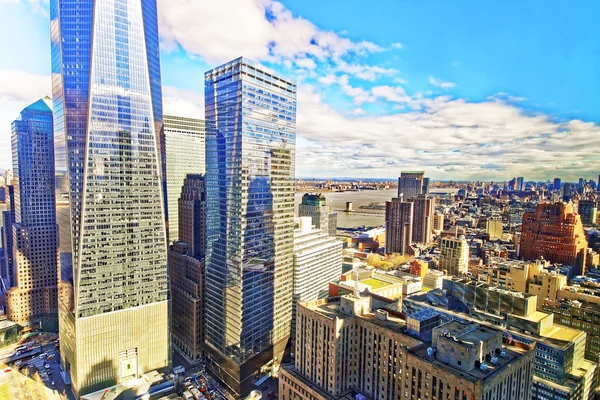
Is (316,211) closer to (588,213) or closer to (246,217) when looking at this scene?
(246,217)

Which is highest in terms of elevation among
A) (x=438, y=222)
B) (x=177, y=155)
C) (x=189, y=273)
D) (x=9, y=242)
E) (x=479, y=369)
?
(x=177, y=155)

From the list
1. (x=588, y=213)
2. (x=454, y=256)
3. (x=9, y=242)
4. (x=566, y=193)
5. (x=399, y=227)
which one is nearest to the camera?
(x=454, y=256)

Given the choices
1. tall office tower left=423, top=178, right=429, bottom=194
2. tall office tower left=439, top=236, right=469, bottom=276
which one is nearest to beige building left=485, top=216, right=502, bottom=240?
tall office tower left=439, top=236, right=469, bottom=276

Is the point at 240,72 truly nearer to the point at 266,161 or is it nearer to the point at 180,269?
the point at 266,161

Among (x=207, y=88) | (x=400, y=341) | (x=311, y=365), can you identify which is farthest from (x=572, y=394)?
(x=207, y=88)

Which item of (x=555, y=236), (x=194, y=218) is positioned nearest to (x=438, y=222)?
(x=555, y=236)

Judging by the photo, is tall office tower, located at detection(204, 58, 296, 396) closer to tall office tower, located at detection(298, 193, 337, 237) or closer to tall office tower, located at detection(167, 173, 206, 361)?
tall office tower, located at detection(167, 173, 206, 361)
